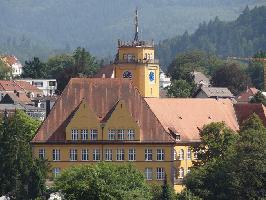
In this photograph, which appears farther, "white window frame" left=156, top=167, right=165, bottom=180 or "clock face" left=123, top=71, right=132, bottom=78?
"clock face" left=123, top=71, right=132, bottom=78

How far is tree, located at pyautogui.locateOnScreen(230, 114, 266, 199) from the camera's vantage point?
63.6 meters

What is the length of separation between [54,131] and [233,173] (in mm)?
12141

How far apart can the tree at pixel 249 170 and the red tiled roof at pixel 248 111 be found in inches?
498

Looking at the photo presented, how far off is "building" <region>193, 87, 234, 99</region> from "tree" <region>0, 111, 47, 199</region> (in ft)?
169

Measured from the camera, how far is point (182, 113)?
7694 cm

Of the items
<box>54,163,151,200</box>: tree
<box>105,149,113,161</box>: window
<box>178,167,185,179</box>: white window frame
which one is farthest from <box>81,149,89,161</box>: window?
<box>54,163,151,200</box>: tree

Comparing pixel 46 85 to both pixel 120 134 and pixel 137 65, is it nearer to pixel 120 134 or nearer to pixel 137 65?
pixel 137 65

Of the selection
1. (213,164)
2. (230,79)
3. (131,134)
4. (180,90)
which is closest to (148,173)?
(131,134)

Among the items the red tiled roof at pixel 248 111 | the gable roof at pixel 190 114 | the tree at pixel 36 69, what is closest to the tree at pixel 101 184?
the gable roof at pixel 190 114

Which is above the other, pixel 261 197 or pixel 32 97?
pixel 32 97

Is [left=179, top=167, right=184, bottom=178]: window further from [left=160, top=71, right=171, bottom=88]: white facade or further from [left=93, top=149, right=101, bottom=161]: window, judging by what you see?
[left=160, top=71, right=171, bottom=88]: white facade

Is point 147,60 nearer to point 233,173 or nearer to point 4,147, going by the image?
point 4,147

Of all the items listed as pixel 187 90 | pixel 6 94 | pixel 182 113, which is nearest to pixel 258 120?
pixel 182 113

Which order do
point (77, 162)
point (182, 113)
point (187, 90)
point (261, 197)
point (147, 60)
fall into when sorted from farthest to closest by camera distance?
1. point (187, 90)
2. point (147, 60)
3. point (182, 113)
4. point (77, 162)
5. point (261, 197)
